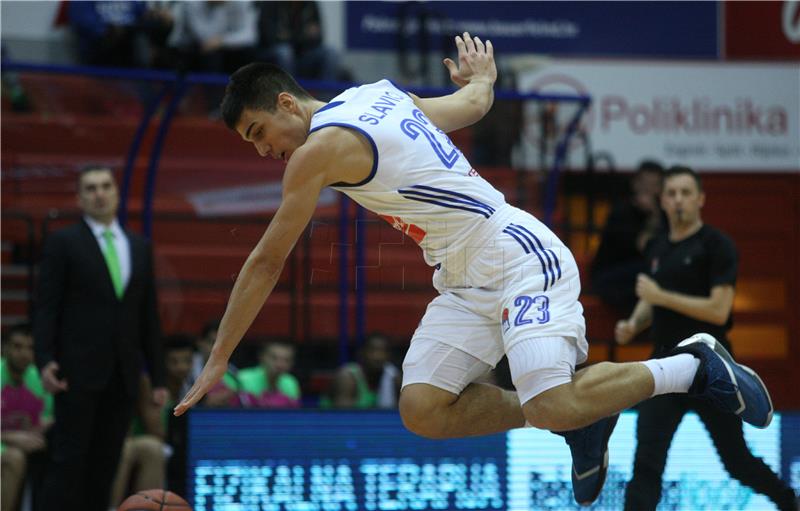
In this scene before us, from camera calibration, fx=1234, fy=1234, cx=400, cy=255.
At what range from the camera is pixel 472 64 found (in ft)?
18.2

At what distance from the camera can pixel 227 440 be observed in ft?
22.4

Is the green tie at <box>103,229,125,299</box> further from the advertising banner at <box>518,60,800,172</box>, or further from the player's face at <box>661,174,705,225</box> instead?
the advertising banner at <box>518,60,800,172</box>

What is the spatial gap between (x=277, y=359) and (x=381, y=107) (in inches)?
159

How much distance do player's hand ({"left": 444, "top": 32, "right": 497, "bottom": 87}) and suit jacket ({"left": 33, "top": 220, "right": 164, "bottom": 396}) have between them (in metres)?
2.72

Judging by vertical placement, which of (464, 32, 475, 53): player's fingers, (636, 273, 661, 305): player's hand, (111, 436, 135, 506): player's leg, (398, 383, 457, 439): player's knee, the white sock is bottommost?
(111, 436, 135, 506): player's leg

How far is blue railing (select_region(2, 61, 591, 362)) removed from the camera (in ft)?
27.7

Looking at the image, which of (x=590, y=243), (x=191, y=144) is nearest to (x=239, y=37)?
(x=191, y=144)

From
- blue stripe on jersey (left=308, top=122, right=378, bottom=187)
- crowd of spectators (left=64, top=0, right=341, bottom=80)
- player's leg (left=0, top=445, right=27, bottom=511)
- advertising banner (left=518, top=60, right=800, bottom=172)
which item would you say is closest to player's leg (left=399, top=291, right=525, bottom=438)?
blue stripe on jersey (left=308, top=122, right=378, bottom=187)

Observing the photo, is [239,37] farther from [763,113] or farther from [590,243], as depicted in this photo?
[763,113]

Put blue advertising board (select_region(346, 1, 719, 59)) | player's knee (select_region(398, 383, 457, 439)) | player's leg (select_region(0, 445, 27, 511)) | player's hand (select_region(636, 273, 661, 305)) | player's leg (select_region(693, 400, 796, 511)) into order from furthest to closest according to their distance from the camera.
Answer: blue advertising board (select_region(346, 1, 719, 59)), player's leg (select_region(0, 445, 27, 511)), player's hand (select_region(636, 273, 661, 305)), player's leg (select_region(693, 400, 796, 511)), player's knee (select_region(398, 383, 457, 439))

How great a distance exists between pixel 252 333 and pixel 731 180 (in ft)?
18.7

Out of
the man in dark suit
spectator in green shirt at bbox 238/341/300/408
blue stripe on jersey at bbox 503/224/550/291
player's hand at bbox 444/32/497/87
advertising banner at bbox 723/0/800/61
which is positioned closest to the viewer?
blue stripe on jersey at bbox 503/224/550/291

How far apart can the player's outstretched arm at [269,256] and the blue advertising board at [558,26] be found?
25.9ft

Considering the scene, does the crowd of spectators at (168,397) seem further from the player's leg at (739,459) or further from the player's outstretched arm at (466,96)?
the player's outstretched arm at (466,96)
